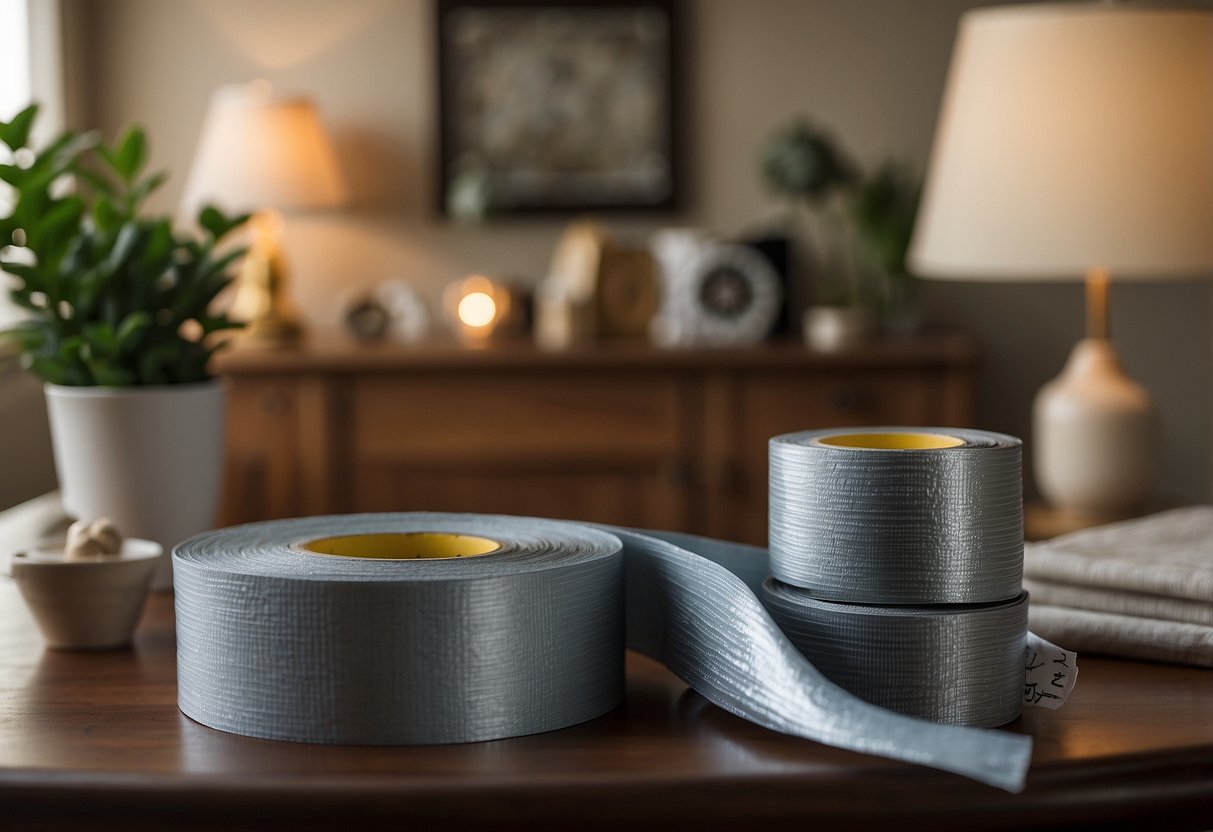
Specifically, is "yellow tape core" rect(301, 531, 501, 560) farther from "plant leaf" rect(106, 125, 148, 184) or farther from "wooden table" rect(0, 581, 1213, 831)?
"plant leaf" rect(106, 125, 148, 184)

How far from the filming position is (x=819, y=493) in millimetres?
703

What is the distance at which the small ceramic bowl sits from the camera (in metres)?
0.92

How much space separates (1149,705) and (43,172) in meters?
0.90

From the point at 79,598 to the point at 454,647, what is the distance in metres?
0.38

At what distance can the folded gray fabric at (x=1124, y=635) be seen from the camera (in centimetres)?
84

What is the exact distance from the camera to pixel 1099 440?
5.91 feet

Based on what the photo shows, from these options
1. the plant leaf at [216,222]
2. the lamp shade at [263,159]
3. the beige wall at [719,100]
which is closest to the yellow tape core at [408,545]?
the plant leaf at [216,222]

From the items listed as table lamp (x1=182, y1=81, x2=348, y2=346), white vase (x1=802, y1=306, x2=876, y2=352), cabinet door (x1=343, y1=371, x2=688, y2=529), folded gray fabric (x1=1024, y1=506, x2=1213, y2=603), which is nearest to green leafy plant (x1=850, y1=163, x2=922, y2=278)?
white vase (x1=802, y1=306, x2=876, y2=352)

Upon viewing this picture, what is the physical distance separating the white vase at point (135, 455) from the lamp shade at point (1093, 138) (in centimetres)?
108

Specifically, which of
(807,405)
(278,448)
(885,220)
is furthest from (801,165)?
(278,448)

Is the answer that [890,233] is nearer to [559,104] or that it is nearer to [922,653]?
[559,104]

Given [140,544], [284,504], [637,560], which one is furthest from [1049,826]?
[284,504]

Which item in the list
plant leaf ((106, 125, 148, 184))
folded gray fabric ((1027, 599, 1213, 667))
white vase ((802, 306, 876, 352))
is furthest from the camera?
white vase ((802, 306, 876, 352))

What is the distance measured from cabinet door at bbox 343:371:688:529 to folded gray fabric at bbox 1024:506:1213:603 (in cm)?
183
